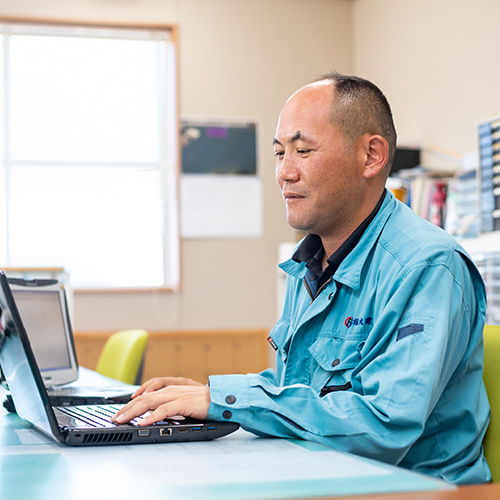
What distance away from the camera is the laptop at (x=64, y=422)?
91 centimetres

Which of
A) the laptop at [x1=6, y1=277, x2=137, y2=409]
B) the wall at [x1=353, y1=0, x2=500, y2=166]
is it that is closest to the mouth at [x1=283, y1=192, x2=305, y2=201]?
the laptop at [x1=6, y1=277, x2=137, y2=409]

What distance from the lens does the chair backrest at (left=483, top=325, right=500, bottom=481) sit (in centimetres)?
108

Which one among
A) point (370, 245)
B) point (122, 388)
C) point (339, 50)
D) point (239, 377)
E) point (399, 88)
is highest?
point (339, 50)

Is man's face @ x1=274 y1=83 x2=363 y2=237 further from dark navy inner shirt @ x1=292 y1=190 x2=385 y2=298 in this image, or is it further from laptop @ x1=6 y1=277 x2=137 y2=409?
laptop @ x1=6 y1=277 x2=137 y2=409

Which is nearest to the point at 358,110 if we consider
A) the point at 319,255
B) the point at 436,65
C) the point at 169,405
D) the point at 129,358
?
the point at 319,255

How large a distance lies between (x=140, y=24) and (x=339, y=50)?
4.36 ft

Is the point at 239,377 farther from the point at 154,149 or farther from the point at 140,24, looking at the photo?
the point at 140,24

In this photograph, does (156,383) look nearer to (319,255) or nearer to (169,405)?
(169,405)

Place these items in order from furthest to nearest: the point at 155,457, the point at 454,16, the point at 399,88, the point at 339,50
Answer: the point at 339,50 < the point at 399,88 < the point at 454,16 < the point at 155,457

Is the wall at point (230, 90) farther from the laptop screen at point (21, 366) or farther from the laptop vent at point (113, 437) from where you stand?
the laptop vent at point (113, 437)

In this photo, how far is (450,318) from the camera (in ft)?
3.30

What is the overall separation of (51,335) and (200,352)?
Answer: 7.24 ft

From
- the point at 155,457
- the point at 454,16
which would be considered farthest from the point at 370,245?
the point at 454,16

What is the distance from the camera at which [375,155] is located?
1.33m
